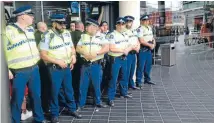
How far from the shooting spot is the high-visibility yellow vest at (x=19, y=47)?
3.22 m

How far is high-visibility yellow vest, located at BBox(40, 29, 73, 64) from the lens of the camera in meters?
3.72

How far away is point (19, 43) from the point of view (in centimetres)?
328

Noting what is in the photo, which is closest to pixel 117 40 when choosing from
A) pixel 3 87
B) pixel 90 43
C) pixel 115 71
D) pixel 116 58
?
pixel 116 58

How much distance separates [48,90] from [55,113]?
43 centimetres

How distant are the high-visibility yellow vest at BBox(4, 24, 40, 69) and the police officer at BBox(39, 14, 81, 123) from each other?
307 millimetres

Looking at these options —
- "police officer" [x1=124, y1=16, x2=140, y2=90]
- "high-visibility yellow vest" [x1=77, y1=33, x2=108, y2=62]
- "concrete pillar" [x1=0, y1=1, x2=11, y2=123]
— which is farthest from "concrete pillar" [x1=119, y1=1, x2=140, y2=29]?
"concrete pillar" [x1=0, y1=1, x2=11, y2=123]

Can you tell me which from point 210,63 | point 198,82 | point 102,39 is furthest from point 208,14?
point 102,39

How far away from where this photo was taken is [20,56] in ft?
10.8

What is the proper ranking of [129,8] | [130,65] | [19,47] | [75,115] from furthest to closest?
[129,8]
[130,65]
[75,115]
[19,47]

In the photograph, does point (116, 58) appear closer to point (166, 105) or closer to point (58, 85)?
point (166, 105)

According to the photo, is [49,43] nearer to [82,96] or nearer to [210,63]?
[82,96]

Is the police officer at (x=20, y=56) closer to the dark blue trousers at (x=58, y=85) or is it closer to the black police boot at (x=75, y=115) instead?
the dark blue trousers at (x=58, y=85)

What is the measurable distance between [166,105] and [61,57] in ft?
7.22

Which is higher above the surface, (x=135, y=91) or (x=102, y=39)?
(x=102, y=39)
